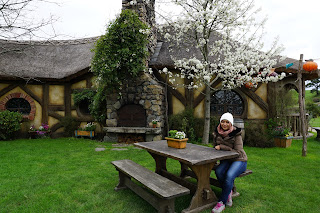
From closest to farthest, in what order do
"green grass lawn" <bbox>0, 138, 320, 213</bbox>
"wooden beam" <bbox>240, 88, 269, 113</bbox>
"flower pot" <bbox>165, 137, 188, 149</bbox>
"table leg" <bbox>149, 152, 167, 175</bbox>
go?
"green grass lawn" <bbox>0, 138, 320, 213</bbox>
"flower pot" <bbox>165, 137, 188, 149</bbox>
"table leg" <bbox>149, 152, 167, 175</bbox>
"wooden beam" <bbox>240, 88, 269, 113</bbox>

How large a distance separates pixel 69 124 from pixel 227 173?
8.16 meters

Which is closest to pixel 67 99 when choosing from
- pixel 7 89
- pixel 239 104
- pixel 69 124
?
pixel 69 124

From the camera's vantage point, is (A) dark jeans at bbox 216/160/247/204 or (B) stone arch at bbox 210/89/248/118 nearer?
(A) dark jeans at bbox 216/160/247/204

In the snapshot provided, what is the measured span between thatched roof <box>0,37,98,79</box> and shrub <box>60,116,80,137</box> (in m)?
1.89

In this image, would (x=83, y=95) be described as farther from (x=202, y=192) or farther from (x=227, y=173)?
(x=227, y=173)

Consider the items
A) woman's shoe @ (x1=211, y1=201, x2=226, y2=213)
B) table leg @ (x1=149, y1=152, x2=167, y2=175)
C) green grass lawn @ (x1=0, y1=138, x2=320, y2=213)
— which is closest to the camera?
woman's shoe @ (x1=211, y1=201, x2=226, y2=213)

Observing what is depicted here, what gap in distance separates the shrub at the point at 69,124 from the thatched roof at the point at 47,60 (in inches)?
74.4

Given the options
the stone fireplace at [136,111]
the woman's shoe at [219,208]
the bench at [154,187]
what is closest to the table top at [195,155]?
the bench at [154,187]

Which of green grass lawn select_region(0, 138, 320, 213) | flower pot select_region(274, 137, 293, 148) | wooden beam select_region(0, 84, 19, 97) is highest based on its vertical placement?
wooden beam select_region(0, 84, 19, 97)

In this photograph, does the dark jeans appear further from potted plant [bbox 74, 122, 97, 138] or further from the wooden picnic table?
potted plant [bbox 74, 122, 97, 138]

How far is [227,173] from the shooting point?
2867mm

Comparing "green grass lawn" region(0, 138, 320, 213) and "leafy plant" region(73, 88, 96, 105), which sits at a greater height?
"leafy plant" region(73, 88, 96, 105)

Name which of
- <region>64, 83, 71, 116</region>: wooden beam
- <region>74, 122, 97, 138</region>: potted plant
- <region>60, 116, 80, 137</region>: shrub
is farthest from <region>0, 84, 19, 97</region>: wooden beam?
<region>74, 122, 97, 138</region>: potted plant

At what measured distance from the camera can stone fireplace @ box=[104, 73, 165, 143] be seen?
7.62 m
